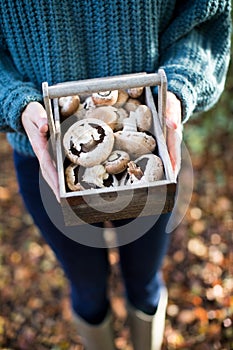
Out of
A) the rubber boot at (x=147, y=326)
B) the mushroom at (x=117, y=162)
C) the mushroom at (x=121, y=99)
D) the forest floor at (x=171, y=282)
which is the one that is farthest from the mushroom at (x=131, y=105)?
the forest floor at (x=171, y=282)

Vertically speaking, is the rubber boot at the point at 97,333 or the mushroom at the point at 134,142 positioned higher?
the mushroom at the point at 134,142

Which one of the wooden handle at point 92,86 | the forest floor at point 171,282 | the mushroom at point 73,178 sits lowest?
the forest floor at point 171,282

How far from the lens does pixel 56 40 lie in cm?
103

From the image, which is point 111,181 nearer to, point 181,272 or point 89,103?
point 89,103

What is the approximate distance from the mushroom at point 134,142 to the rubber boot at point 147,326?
763 millimetres

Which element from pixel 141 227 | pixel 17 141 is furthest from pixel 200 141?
pixel 17 141

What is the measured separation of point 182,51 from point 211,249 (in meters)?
1.11

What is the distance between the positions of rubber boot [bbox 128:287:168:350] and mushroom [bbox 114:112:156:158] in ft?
2.50

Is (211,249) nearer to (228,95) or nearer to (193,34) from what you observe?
(228,95)

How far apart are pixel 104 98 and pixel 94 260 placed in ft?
1.78

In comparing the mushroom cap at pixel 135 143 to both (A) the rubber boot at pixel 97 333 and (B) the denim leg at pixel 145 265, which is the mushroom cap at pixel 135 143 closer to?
(B) the denim leg at pixel 145 265

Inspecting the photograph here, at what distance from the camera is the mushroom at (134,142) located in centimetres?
88

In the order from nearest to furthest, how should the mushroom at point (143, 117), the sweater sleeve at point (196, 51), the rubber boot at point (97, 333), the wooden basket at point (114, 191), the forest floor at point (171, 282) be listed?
the wooden basket at point (114, 191) < the mushroom at point (143, 117) < the sweater sleeve at point (196, 51) < the rubber boot at point (97, 333) < the forest floor at point (171, 282)

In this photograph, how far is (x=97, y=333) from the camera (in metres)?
1.49
